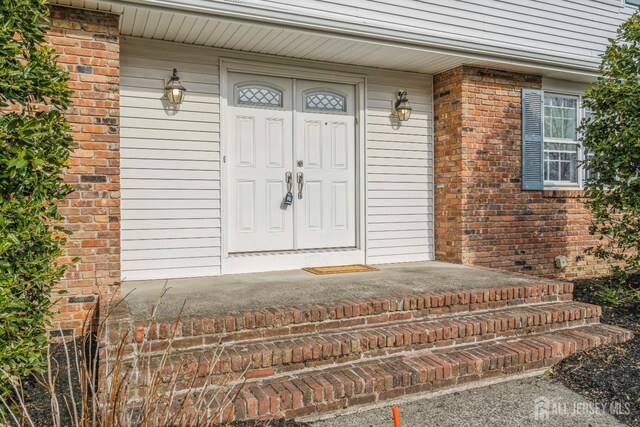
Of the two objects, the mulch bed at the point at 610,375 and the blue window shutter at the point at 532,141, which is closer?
the mulch bed at the point at 610,375

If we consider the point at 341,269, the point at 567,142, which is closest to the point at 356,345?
the point at 341,269

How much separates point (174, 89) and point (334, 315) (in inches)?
113

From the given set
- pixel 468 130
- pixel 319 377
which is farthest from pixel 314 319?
pixel 468 130

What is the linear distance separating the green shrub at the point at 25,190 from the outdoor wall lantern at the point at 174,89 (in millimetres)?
1903

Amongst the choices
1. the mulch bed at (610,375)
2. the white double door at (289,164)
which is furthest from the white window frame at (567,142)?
the white double door at (289,164)

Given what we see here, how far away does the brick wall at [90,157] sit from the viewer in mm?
4152

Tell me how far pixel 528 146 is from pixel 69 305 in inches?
224

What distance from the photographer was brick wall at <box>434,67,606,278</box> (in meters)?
6.03

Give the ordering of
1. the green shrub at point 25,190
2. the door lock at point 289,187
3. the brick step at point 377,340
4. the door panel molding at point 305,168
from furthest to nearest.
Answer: the door lock at point 289,187
the door panel molding at point 305,168
the brick step at point 377,340
the green shrub at point 25,190

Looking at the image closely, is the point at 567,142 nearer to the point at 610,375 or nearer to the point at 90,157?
the point at 610,375

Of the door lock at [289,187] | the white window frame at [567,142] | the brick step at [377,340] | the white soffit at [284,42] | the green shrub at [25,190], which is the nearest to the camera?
the green shrub at [25,190]

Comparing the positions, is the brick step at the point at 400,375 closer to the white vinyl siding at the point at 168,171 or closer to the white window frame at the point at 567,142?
the white vinyl siding at the point at 168,171

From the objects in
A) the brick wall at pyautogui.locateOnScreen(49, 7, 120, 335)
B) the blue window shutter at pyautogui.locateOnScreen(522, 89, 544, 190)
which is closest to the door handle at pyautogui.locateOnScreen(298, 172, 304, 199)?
the brick wall at pyautogui.locateOnScreen(49, 7, 120, 335)

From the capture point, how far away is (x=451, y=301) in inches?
163
